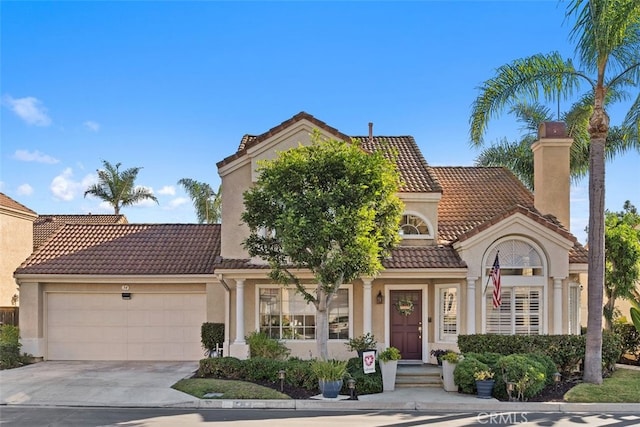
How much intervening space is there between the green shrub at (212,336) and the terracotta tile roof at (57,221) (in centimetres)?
1341

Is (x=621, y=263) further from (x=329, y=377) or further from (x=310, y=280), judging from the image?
(x=329, y=377)

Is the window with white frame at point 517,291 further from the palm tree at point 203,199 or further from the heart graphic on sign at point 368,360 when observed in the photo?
the palm tree at point 203,199

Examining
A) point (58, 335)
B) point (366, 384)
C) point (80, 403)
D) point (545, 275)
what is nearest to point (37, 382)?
point (80, 403)

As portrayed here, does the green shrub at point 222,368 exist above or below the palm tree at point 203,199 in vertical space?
below

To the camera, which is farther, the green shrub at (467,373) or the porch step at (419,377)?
the porch step at (419,377)

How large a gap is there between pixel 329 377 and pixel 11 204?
14.0 meters

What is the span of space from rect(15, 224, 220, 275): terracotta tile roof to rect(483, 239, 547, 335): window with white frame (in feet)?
29.4

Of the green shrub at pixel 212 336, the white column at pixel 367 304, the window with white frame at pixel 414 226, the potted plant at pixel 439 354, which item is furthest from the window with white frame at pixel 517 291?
the green shrub at pixel 212 336

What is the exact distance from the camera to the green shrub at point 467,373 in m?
13.1

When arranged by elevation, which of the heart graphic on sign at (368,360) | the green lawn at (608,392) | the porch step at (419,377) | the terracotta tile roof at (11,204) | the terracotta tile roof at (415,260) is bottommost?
the porch step at (419,377)

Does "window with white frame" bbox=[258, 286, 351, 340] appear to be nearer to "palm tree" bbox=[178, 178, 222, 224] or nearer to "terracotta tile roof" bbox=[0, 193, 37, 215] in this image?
"terracotta tile roof" bbox=[0, 193, 37, 215]

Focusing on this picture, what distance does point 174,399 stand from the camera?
41.3 ft

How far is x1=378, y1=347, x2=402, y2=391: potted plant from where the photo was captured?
13.7 metres

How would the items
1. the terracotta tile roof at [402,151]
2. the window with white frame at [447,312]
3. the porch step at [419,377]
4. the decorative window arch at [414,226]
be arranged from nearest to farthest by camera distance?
the porch step at [419,377], the window with white frame at [447,312], the terracotta tile roof at [402,151], the decorative window arch at [414,226]
